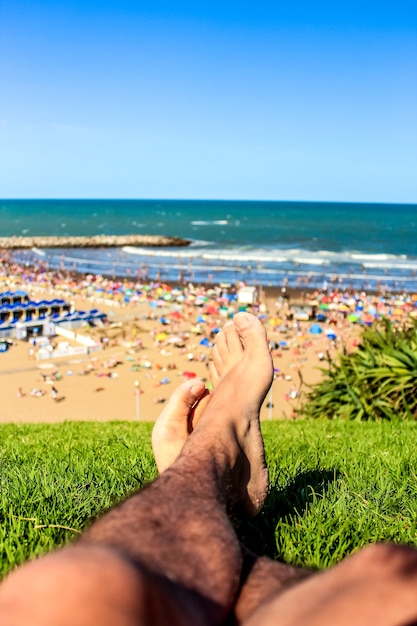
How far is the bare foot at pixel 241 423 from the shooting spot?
1.71 meters

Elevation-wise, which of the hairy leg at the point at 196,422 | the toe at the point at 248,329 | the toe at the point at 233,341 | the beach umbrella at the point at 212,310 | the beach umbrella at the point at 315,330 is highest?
the toe at the point at 248,329

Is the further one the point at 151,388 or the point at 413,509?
the point at 151,388

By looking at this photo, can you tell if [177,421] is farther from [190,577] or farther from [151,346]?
[151,346]

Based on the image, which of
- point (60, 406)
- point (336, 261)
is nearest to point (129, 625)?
point (60, 406)

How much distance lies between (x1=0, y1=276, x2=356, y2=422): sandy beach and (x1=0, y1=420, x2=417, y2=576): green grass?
5467mm

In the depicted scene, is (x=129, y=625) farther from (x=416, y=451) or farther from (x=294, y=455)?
(x=416, y=451)

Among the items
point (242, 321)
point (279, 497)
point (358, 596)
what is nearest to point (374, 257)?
point (242, 321)

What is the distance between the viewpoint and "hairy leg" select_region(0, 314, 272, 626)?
79 centimetres

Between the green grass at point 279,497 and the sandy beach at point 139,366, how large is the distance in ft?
17.9

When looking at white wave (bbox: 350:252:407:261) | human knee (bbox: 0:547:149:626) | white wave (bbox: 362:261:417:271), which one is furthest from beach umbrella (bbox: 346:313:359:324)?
white wave (bbox: 350:252:407:261)

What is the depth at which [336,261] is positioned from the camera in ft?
120

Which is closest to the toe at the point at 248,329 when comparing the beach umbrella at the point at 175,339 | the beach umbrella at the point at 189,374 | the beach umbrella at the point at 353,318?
the beach umbrella at the point at 189,374

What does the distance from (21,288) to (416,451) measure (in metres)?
24.7

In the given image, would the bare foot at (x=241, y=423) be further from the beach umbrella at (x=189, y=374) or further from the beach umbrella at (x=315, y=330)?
the beach umbrella at (x=315, y=330)
